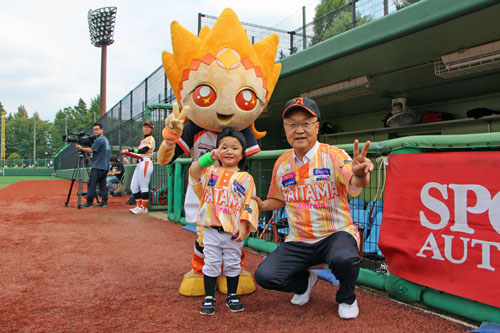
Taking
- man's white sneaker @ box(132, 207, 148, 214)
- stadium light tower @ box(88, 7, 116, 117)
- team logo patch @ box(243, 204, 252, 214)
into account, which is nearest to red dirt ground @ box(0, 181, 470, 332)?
team logo patch @ box(243, 204, 252, 214)

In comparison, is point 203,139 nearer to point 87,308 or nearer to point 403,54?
point 87,308

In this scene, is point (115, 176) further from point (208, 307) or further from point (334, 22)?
point (208, 307)

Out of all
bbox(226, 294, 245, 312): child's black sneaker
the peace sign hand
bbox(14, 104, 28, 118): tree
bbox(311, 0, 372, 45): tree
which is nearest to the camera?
the peace sign hand

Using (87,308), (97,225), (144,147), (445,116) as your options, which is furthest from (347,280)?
(445,116)

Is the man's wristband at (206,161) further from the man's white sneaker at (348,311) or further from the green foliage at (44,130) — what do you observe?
the green foliage at (44,130)

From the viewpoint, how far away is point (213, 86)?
261 cm

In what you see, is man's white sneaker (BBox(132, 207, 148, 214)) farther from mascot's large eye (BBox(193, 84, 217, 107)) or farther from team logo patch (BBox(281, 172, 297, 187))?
team logo patch (BBox(281, 172, 297, 187))

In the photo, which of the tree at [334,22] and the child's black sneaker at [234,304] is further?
the tree at [334,22]

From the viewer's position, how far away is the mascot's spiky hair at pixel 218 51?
268 cm

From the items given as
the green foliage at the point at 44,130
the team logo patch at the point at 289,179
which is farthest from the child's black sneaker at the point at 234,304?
the green foliage at the point at 44,130

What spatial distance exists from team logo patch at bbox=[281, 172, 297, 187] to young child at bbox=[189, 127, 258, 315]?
9.5 inches

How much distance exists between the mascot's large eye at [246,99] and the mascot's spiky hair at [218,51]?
0.20 m

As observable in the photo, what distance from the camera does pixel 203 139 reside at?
2.84 m

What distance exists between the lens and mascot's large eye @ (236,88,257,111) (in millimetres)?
2639
